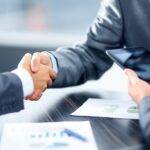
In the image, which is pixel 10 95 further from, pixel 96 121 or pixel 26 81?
pixel 96 121

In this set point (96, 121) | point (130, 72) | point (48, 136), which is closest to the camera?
point (48, 136)

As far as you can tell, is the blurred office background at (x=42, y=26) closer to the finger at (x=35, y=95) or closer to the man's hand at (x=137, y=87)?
the finger at (x=35, y=95)

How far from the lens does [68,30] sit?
238cm

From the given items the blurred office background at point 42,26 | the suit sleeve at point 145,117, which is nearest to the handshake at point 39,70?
the suit sleeve at point 145,117

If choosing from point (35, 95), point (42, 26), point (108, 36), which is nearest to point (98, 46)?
point (108, 36)

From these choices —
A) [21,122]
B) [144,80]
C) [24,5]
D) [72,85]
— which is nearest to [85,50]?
[72,85]

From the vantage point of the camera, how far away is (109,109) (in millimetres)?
987

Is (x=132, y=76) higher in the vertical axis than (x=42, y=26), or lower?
higher

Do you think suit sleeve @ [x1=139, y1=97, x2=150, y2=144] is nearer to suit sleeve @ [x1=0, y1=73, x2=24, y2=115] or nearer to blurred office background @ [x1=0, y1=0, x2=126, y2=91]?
suit sleeve @ [x1=0, y1=73, x2=24, y2=115]

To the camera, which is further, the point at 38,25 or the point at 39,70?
the point at 38,25

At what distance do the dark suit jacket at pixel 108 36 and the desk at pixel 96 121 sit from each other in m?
0.19

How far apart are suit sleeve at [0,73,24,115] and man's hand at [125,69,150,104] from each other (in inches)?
11.5

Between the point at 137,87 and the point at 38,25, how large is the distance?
155cm

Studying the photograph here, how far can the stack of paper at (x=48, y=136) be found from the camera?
741mm
